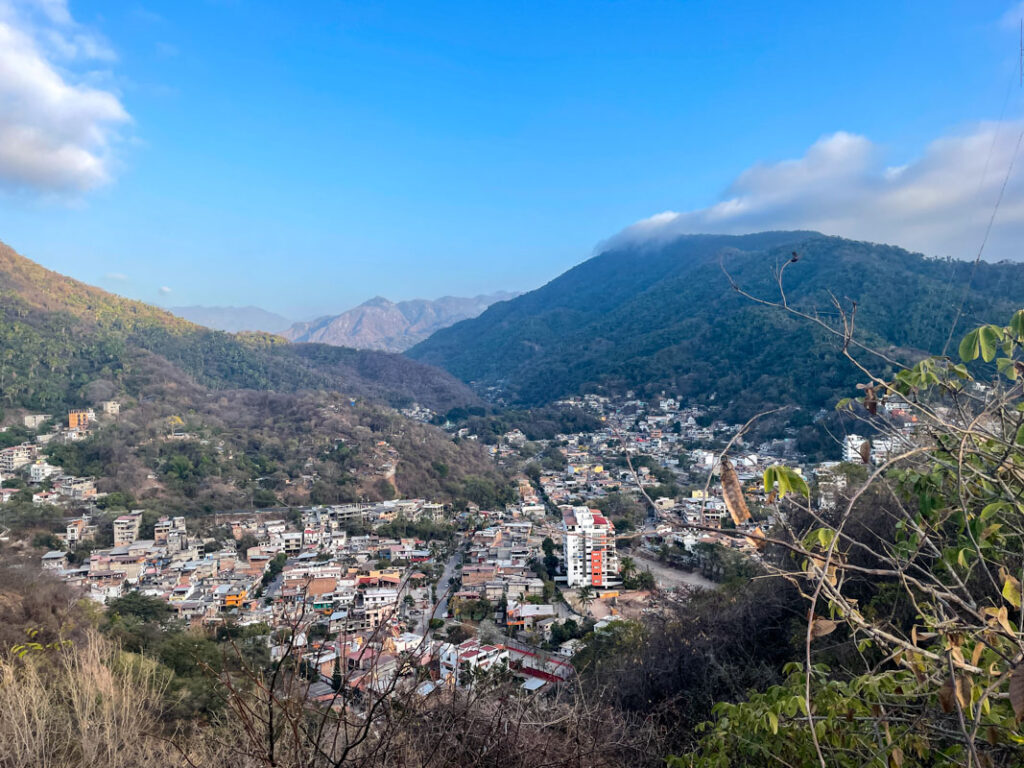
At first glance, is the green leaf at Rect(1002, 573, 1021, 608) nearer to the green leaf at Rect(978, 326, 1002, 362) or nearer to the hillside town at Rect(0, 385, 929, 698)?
the green leaf at Rect(978, 326, 1002, 362)

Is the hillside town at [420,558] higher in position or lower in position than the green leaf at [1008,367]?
lower

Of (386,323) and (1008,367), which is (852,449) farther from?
(386,323)

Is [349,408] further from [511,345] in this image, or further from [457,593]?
[511,345]

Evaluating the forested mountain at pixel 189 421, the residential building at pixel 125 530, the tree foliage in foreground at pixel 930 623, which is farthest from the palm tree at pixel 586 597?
the residential building at pixel 125 530

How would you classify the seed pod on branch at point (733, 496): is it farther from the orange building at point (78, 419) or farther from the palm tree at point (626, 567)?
the orange building at point (78, 419)

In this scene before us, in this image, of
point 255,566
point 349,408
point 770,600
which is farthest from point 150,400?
point 770,600
